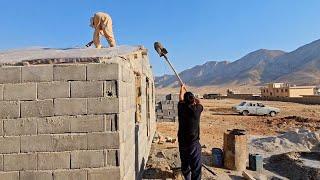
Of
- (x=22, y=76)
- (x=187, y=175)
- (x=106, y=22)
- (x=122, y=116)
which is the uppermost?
(x=106, y=22)


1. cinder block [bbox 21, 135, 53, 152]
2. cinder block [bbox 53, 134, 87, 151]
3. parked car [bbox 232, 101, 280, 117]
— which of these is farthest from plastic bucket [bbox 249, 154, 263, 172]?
parked car [bbox 232, 101, 280, 117]

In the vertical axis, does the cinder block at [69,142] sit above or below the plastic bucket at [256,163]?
above

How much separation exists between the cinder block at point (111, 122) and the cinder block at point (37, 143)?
24.8 inches

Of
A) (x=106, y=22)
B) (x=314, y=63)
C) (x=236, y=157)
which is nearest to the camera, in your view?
(x=106, y=22)

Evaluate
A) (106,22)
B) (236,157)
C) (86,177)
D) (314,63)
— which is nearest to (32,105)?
(86,177)

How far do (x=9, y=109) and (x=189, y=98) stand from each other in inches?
104

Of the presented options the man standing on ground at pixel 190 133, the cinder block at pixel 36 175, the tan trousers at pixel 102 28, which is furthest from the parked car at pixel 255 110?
the cinder block at pixel 36 175

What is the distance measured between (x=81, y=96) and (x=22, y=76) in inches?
26.7

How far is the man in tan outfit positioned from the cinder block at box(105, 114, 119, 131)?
3577 millimetres

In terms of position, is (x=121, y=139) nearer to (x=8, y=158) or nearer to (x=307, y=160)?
(x=8, y=158)

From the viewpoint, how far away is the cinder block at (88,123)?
4387mm

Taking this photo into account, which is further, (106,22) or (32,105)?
(106,22)

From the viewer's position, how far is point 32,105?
14.3ft

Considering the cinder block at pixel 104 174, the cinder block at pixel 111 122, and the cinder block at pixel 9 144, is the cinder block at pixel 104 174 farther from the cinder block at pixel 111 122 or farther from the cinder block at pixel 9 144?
the cinder block at pixel 9 144
